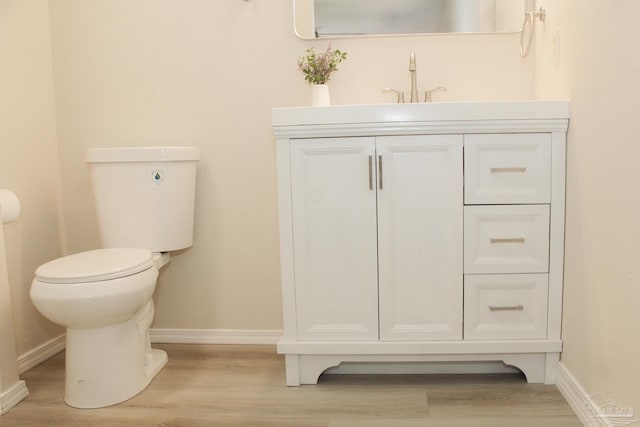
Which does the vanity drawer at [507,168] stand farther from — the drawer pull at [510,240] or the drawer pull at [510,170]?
the drawer pull at [510,240]

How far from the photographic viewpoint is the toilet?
1.53m

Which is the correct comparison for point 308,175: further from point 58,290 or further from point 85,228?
point 85,228


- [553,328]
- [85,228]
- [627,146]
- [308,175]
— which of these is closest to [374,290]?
[308,175]

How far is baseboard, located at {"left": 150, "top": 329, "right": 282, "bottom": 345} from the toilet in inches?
8.2

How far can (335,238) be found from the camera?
167 centimetres

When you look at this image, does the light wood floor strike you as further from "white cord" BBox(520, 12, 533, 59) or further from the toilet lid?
"white cord" BBox(520, 12, 533, 59)

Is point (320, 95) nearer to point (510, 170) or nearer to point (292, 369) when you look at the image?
point (510, 170)

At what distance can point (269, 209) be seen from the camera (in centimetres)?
215

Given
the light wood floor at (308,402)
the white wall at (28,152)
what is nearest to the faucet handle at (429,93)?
the light wood floor at (308,402)

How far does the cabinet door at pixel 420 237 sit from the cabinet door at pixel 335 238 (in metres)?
0.04

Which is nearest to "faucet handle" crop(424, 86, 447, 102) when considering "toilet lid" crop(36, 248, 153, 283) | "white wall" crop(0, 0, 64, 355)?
"toilet lid" crop(36, 248, 153, 283)

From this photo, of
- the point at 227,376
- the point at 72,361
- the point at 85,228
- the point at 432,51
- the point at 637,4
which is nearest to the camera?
the point at 637,4

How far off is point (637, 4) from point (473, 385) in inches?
47.2

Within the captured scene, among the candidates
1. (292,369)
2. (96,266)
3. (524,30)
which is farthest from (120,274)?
(524,30)
